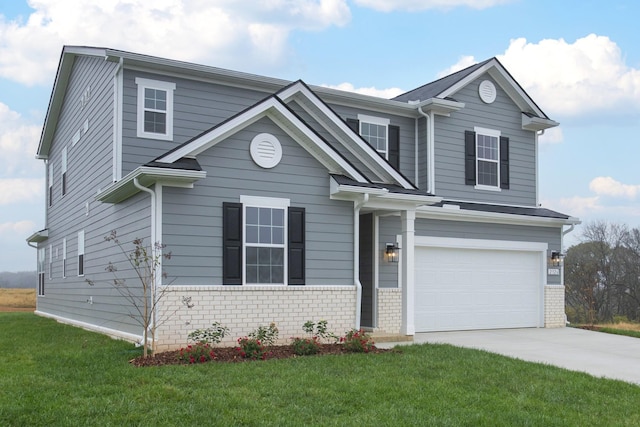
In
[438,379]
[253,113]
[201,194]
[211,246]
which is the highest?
[253,113]

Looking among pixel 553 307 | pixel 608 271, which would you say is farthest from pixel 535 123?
pixel 608 271

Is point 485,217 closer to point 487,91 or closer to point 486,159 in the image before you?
point 486,159

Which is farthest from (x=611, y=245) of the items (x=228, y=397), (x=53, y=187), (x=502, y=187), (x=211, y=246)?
(x=228, y=397)

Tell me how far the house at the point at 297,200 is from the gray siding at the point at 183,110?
0.10 ft

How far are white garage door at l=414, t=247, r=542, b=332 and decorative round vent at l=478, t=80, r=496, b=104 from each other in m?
4.21

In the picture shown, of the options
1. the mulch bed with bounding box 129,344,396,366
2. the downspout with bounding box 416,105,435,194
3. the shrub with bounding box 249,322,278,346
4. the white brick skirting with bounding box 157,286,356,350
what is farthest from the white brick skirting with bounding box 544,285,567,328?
the shrub with bounding box 249,322,278,346

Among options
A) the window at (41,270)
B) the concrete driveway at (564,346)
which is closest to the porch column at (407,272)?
the concrete driveway at (564,346)

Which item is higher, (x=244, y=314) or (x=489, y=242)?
(x=489, y=242)

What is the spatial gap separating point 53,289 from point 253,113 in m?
13.1

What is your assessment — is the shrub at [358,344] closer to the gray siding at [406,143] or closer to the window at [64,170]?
the gray siding at [406,143]

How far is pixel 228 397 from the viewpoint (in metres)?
7.80

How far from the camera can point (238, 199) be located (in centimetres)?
1206

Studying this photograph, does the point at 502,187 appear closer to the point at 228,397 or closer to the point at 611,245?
the point at 228,397

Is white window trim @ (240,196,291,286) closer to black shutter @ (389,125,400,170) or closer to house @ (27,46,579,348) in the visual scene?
house @ (27,46,579,348)
